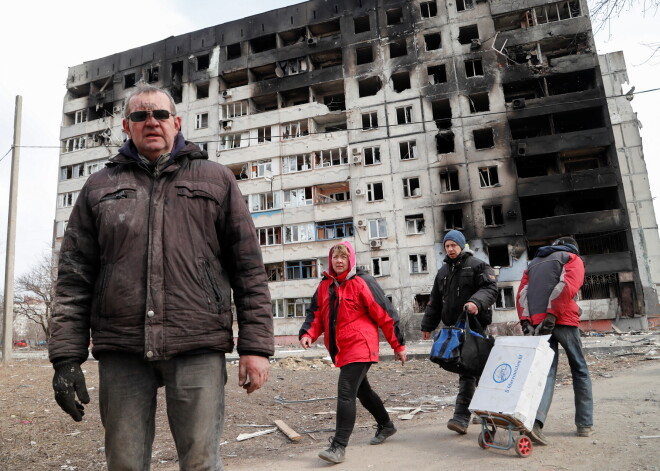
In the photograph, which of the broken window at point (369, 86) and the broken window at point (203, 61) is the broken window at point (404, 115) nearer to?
the broken window at point (369, 86)

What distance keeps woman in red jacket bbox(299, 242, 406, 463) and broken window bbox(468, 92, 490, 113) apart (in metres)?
32.4

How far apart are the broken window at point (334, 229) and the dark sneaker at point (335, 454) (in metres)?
30.1

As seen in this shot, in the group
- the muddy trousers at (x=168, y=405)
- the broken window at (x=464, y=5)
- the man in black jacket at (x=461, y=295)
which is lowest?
the muddy trousers at (x=168, y=405)

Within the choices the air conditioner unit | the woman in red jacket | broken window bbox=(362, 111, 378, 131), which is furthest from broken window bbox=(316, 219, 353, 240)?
the woman in red jacket

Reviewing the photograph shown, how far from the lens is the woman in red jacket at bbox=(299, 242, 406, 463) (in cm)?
476

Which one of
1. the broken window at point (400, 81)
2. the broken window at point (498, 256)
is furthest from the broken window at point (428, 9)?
the broken window at point (498, 256)

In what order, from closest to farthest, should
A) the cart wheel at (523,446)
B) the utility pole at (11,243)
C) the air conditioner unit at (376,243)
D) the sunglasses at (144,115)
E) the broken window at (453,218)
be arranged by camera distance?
1. the sunglasses at (144,115)
2. the cart wheel at (523,446)
3. the utility pole at (11,243)
4. the broken window at (453,218)
5. the air conditioner unit at (376,243)

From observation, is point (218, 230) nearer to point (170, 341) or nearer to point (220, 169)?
point (220, 169)

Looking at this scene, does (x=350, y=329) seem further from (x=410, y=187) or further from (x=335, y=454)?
(x=410, y=187)

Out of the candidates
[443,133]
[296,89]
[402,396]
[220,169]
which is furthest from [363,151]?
[220,169]

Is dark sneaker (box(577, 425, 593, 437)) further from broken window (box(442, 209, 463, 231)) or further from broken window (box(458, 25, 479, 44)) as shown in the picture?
broken window (box(458, 25, 479, 44))

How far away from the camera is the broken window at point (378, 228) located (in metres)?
33.9

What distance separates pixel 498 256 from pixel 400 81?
1573 cm

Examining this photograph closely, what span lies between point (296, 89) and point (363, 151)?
8.71 m
